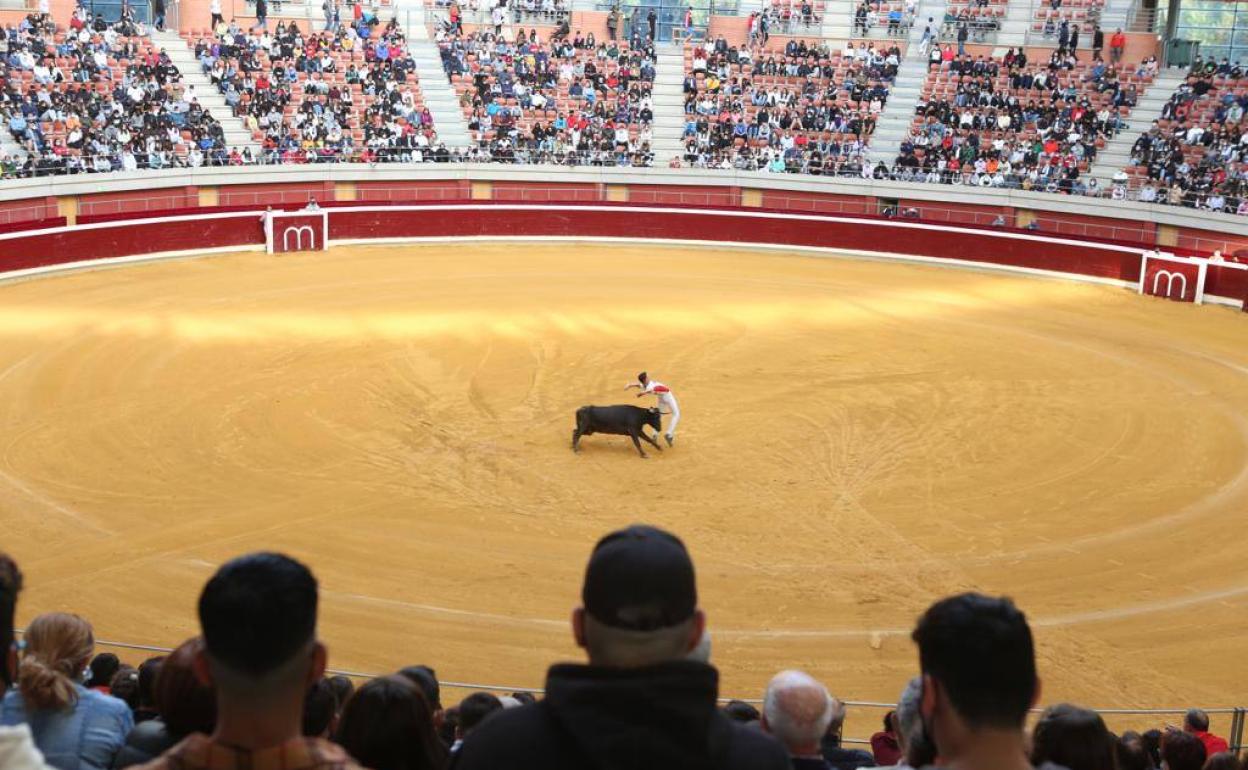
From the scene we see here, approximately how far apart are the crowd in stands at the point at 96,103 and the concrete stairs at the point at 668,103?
11.5 m

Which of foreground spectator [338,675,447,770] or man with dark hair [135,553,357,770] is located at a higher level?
man with dark hair [135,553,357,770]

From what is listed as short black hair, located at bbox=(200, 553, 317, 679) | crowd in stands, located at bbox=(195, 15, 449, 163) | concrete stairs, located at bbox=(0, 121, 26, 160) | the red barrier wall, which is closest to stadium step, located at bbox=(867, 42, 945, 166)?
the red barrier wall

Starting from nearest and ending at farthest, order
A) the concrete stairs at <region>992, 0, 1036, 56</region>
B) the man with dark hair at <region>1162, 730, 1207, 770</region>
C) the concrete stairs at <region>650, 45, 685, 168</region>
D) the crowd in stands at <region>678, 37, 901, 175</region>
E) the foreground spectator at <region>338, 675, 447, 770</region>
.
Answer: the foreground spectator at <region>338, 675, 447, 770</region>, the man with dark hair at <region>1162, 730, 1207, 770</region>, the crowd in stands at <region>678, 37, 901, 175</region>, the concrete stairs at <region>650, 45, 685, 168</region>, the concrete stairs at <region>992, 0, 1036, 56</region>

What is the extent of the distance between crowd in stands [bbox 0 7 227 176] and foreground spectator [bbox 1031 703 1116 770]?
95.2 ft

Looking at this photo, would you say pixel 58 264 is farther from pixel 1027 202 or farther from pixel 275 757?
pixel 275 757

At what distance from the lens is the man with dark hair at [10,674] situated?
277cm

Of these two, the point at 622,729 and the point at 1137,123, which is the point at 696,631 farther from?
the point at 1137,123

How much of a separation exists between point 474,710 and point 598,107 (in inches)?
1320

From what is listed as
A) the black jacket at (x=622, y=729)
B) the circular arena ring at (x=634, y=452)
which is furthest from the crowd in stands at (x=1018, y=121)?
the black jacket at (x=622, y=729)

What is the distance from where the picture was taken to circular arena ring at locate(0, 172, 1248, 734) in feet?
38.6

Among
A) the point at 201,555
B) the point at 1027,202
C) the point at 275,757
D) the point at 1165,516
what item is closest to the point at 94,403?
the point at 201,555

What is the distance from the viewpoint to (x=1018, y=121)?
1393 inches

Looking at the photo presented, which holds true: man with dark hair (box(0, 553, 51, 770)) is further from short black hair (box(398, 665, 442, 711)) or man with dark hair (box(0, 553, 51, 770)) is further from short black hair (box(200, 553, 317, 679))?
short black hair (box(398, 665, 442, 711))

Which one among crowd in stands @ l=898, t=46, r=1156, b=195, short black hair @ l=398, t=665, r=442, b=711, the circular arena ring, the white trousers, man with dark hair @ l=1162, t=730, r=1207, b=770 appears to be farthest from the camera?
crowd in stands @ l=898, t=46, r=1156, b=195
